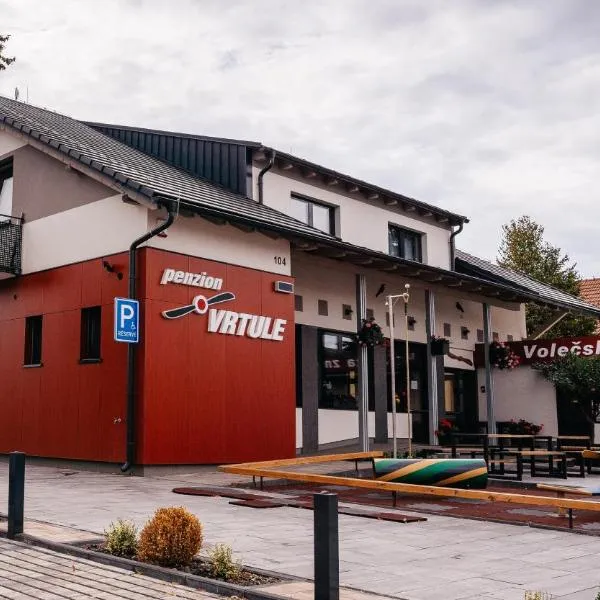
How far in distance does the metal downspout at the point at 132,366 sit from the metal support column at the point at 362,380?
554cm

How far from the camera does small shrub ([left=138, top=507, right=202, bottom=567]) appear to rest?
21.7 ft

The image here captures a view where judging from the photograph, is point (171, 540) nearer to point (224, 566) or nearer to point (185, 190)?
point (224, 566)

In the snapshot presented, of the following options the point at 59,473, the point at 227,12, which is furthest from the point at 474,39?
the point at 59,473

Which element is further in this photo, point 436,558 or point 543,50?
point 543,50

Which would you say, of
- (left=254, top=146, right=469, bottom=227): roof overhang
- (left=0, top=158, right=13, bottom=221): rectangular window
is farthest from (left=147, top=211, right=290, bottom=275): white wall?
(left=0, top=158, right=13, bottom=221): rectangular window

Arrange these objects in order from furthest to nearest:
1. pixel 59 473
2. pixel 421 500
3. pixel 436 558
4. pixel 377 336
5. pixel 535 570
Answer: pixel 377 336 → pixel 59 473 → pixel 421 500 → pixel 436 558 → pixel 535 570

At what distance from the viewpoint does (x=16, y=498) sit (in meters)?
8.10

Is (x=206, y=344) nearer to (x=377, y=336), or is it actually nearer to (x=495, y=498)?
(x=377, y=336)

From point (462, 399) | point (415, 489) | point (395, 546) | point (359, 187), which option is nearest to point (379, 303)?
point (359, 187)

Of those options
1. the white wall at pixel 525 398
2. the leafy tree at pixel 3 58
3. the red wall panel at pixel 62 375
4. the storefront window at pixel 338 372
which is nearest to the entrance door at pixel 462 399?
the white wall at pixel 525 398

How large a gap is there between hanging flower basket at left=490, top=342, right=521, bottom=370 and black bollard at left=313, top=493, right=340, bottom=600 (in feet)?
58.0

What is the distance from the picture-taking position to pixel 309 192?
766 inches

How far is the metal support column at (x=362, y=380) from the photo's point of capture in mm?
17516

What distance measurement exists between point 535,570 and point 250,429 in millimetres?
9318
